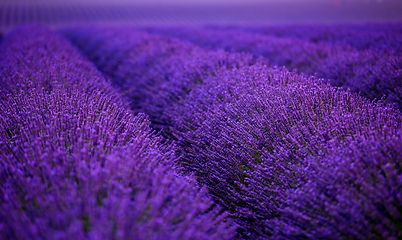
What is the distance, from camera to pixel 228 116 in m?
2.39

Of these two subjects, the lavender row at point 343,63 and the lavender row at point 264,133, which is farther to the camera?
the lavender row at point 343,63

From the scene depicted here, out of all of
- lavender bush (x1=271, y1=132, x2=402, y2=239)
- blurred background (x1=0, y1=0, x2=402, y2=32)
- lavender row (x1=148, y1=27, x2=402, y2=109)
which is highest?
blurred background (x1=0, y1=0, x2=402, y2=32)

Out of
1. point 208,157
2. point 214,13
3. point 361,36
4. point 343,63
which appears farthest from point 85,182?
point 214,13

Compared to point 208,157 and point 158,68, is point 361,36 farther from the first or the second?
point 208,157

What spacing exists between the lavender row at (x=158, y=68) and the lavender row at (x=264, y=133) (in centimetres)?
51

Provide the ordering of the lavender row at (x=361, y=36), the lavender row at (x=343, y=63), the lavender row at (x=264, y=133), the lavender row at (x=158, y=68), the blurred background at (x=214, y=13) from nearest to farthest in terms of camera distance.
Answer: the lavender row at (x=264, y=133), the lavender row at (x=343, y=63), the lavender row at (x=158, y=68), the lavender row at (x=361, y=36), the blurred background at (x=214, y=13)

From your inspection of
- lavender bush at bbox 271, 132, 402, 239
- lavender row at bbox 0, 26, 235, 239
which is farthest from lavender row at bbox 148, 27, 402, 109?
lavender row at bbox 0, 26, 235, 239

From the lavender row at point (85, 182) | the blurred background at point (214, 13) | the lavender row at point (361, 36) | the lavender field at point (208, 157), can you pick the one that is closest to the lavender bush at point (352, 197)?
the lavender field at point (208, 157)

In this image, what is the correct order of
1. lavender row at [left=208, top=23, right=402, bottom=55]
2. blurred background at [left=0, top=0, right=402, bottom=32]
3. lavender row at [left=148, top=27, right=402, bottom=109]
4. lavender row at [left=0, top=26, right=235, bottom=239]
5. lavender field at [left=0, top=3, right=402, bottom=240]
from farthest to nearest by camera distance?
blurred background at [left=0, top=0, right=402, bottom=32]
lavender row at [left=208, top=23, right=402, bottom=55]
lavender row at [left=148, top=27, right=402, bottom=109]
lavender field at [left=0, top=3, right=402, bottom=240]
lavender row at [left=0, top=26, right=235, bottom=239]

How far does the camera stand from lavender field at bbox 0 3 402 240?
50.9 inches

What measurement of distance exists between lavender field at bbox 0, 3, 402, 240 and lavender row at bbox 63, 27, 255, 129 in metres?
0.03

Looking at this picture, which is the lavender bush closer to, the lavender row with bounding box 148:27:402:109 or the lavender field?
the lavender field

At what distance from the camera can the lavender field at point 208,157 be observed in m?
1.29

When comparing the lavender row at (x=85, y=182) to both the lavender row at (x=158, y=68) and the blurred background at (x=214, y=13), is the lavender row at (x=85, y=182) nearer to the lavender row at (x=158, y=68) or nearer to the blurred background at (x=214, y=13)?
the lavender row at (x=158, y=68)
